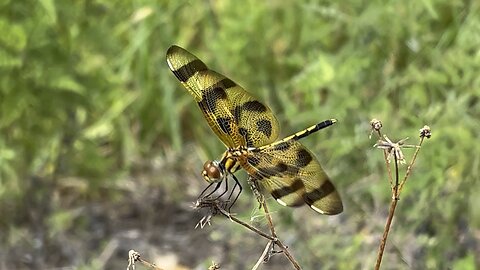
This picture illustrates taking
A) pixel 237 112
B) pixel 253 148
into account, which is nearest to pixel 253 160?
pixel 253 148

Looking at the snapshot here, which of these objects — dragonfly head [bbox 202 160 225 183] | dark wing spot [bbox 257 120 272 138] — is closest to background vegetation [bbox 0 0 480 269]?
dark wing spot [bbox 257 120 272 138]

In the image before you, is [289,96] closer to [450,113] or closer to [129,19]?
[129,19]

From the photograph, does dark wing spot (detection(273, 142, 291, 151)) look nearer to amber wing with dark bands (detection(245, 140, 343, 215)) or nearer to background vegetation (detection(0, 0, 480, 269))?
amber wing with dark bands (detection(245, 140, 343, 215))

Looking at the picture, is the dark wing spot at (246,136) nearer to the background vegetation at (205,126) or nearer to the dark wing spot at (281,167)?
the dark wing spot at (281,167)

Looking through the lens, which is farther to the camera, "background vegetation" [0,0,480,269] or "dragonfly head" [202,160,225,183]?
"background vegetation" [0,0,480,269]

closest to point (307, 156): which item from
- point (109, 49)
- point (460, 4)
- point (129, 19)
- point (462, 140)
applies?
point (462, 140)

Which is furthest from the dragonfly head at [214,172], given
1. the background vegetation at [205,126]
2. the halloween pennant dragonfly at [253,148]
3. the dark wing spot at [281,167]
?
the background vegetation at [205,126]

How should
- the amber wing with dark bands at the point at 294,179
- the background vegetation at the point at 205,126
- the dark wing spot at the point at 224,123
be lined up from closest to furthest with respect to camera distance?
the amber wing with dark bands at the point at 294,179 → the dark wing spot at the point at 224,123 → the background vegetation at the point at 205,126
